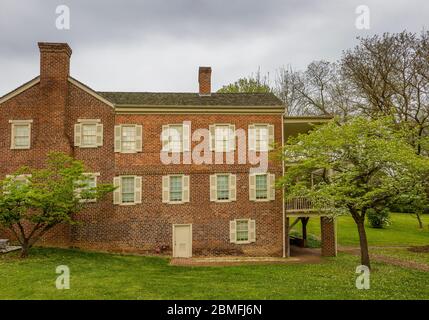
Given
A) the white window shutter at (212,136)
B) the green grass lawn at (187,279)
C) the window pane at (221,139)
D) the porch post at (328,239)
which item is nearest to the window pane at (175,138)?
the white window shutter at (212,136)

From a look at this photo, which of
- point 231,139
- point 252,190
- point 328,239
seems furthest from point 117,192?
point 328,239

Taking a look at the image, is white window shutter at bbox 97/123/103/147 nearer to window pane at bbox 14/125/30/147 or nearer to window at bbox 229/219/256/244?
window pane at bbox 14/125/30/147

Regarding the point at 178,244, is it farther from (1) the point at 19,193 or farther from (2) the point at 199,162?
(1) the point at 19,193

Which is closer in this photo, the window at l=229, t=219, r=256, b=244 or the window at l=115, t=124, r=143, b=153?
the window at l=229, t=219, r=256, b=244

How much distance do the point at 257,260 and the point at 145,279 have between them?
8021 millimetres

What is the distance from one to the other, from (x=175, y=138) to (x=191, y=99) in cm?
293

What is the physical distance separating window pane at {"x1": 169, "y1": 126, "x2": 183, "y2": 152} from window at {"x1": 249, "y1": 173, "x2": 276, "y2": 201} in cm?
461

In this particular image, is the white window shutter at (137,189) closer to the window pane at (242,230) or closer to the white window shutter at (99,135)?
the white window shutter at (99,135)

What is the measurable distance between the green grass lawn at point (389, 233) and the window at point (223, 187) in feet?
40.9

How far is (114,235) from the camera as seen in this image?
2234 centimetres

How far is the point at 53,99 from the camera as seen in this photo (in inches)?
885

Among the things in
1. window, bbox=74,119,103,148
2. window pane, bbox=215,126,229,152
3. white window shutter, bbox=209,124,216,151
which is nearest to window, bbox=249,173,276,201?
window pane, bbox=215,126,229,152

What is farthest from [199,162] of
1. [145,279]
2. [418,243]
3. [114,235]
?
[418,243]

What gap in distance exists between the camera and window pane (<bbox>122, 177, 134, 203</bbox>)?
22.7 metres
